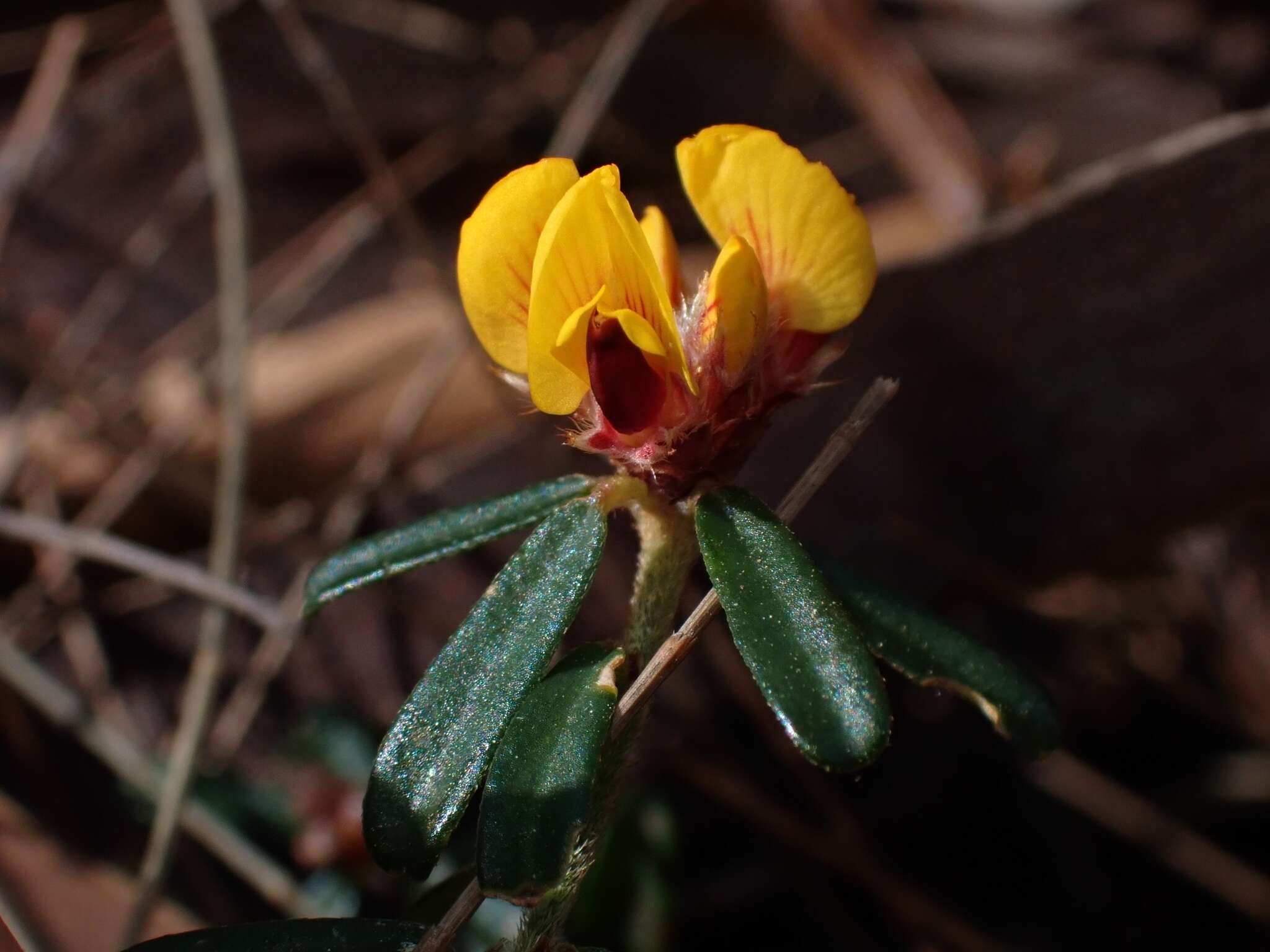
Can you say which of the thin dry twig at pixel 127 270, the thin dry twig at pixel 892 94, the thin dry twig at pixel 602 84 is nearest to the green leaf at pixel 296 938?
the thin dry twig at pixel 602 84

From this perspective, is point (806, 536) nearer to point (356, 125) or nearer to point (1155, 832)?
point (1155, 832)

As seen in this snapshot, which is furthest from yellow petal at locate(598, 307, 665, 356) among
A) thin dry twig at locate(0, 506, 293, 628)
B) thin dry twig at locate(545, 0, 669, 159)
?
thin dry twig at locate(545, 0, 669, 159)

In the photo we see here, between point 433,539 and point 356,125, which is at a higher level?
point 356,125

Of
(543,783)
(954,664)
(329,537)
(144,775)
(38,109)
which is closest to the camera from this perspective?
(543,783)

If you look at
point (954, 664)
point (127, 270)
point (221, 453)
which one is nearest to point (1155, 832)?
point (954, 664)

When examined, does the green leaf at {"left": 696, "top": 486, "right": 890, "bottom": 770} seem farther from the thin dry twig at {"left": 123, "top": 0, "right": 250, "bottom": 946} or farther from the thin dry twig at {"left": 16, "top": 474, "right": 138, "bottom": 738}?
the thin dry twig at {"left": 16, "top": 474, "right": 138, "bottom": 738}

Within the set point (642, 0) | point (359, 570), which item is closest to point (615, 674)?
point (359, 570)

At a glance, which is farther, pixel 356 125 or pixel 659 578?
pixel 356 125
